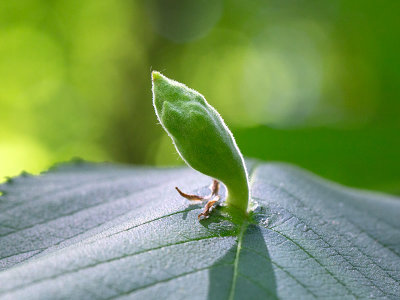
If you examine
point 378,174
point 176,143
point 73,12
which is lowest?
point 378,174

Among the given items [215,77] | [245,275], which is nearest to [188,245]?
[245,275]

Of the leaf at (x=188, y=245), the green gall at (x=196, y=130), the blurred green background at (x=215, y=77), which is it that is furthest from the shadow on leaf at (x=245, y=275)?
the blurred green background at (x=215, y=77)

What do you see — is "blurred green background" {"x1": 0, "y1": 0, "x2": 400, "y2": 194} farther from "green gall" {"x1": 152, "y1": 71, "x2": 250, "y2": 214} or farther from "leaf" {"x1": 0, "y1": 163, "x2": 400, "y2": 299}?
"green gall" {"x1": 152, "y1": 71, "x2": 250, "y2": 214}

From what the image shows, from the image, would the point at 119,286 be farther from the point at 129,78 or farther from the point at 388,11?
the point at 129,78

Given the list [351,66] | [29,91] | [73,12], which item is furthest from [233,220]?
[29,91]

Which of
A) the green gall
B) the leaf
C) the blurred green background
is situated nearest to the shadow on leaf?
the leaf

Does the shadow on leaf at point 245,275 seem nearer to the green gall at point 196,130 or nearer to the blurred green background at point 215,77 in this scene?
the green gall at point 196,130

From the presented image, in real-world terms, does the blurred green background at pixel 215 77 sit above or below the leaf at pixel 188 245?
above
